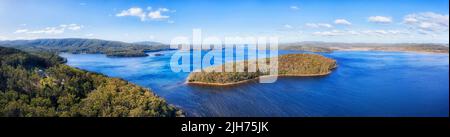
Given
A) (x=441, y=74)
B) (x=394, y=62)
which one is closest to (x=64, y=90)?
(x=441, y=74)

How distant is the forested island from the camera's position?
14.4 meters

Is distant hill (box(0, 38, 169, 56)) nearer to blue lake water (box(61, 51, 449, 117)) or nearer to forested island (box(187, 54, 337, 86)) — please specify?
blue lake water (box(61, 51, 449, 117))

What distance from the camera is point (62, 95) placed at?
7.01 m

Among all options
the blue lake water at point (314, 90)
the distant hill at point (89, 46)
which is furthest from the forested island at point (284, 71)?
the distant hill at point (89, 46)

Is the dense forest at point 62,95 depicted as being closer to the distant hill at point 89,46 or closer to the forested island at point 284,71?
the distant hill at point 89,46

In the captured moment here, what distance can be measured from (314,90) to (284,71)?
4.67 meters

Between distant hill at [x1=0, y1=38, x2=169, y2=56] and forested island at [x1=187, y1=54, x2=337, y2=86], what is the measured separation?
7.61 ft

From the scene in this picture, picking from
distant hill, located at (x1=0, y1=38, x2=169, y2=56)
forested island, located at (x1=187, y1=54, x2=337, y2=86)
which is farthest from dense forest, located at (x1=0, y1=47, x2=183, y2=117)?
forested island, located at (x1=187, y1=54, x2=337, y2=86)

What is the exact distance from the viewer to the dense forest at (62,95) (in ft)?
18.7

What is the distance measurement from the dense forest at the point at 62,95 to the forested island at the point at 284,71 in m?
5.90

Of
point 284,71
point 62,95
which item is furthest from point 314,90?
point 62,95
